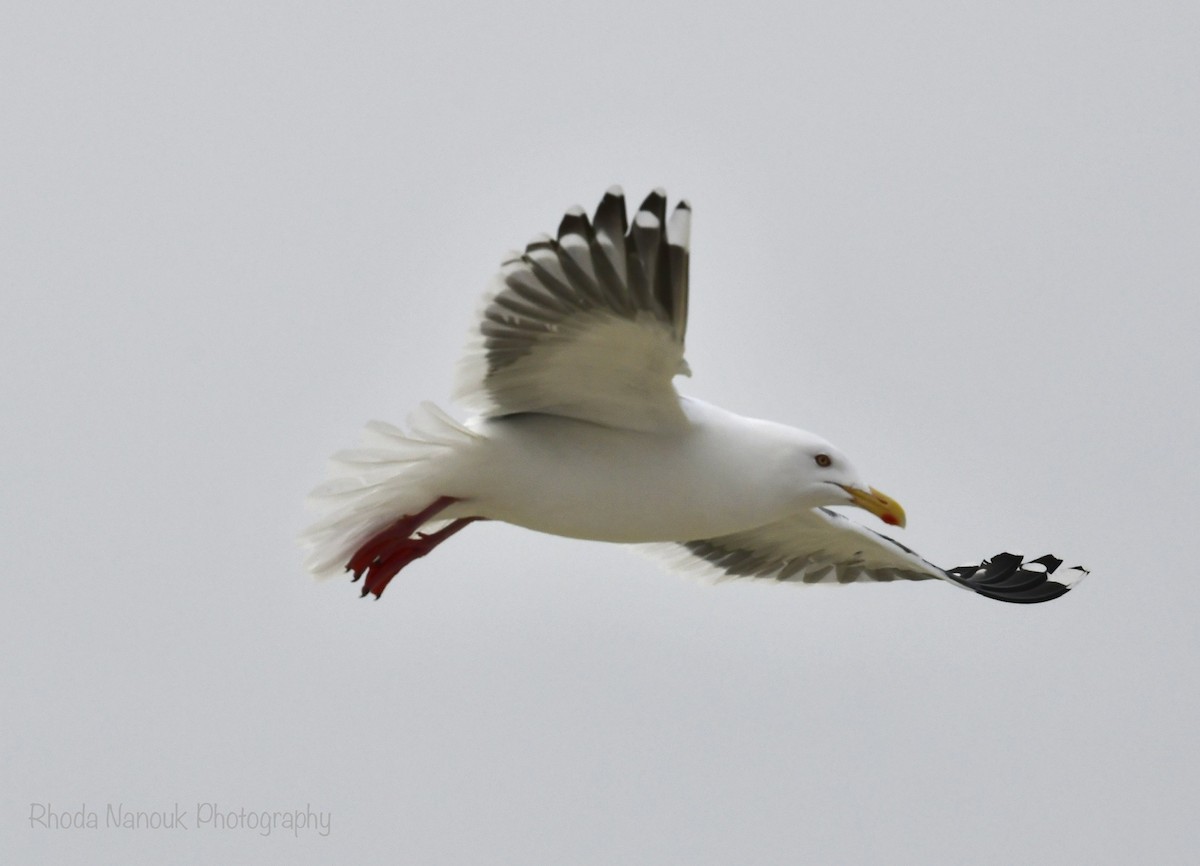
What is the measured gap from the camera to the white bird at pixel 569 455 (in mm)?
6410

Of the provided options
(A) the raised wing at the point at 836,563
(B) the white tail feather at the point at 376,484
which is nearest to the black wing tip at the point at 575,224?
(B) the white tail feather at the point at 376,484

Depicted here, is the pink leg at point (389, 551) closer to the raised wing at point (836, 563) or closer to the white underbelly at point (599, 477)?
the white underbelly at point (599, 477)

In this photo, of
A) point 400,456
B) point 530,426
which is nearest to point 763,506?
point 530,426

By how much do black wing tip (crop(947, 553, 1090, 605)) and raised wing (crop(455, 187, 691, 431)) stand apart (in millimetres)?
2294

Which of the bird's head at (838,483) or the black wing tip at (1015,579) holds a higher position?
the bird's head at (838,483)

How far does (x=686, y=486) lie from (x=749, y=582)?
1.84 metres

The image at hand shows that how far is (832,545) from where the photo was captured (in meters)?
8.46

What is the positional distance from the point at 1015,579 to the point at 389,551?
3.09 meters

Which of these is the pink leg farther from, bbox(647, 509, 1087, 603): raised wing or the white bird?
bbox(647, 509, 1087, 603): raised wing

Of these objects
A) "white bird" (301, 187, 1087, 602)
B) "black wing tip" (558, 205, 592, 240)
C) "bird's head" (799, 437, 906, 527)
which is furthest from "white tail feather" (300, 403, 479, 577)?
"bird's head" (799, 437, 906, 527)

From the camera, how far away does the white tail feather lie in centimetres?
682

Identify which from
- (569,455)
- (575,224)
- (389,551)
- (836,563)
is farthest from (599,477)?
(836,563)

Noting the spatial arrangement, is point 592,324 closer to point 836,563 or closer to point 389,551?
point 389,551

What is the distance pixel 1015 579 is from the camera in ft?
28.3
